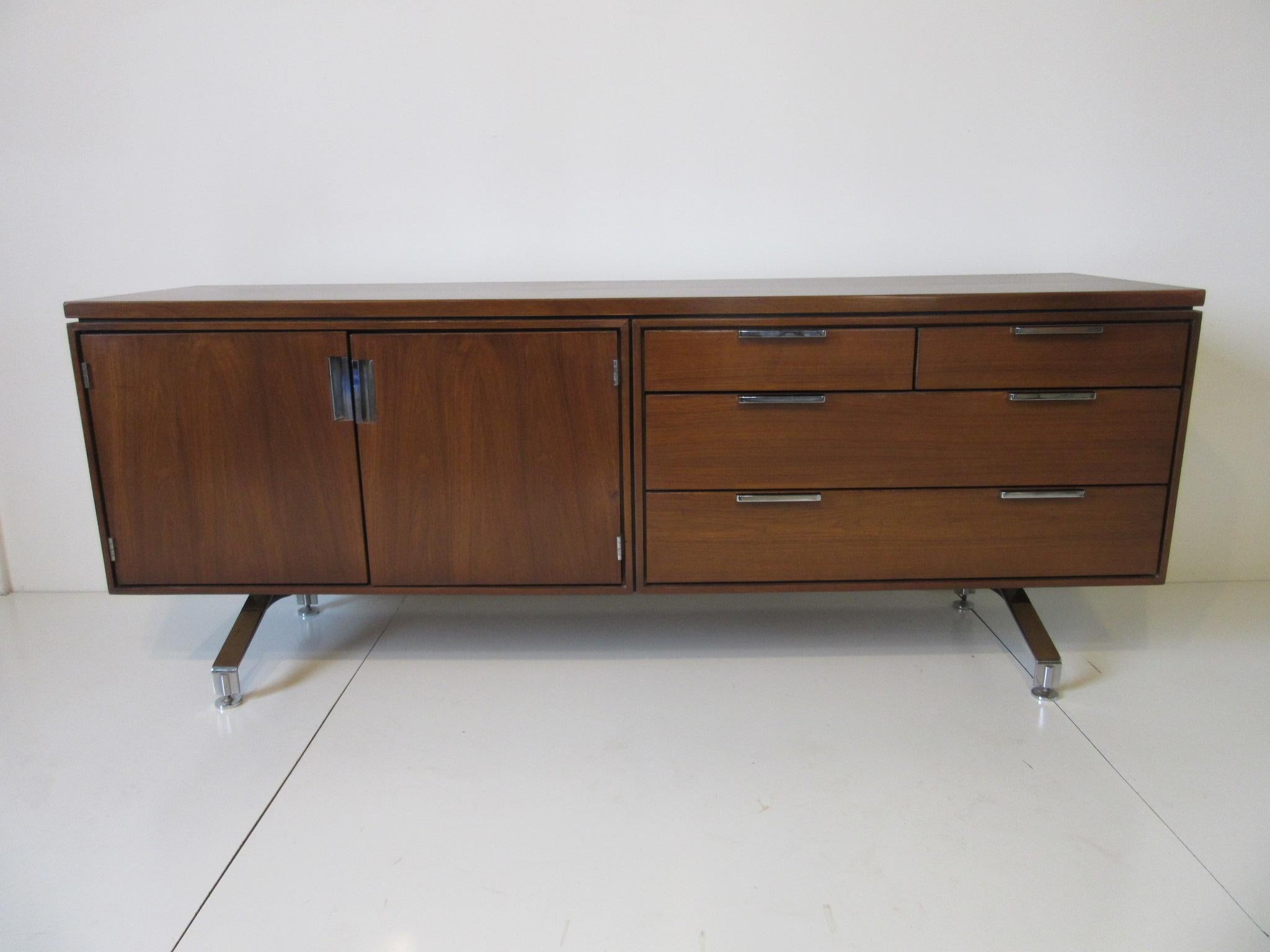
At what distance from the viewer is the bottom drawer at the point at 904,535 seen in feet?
6.12

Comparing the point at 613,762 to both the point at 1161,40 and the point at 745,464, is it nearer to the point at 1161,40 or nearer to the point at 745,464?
the point at 745,464

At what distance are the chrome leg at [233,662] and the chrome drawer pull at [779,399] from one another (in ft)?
4.05

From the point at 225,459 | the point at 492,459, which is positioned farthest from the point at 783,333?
the point at 225,459

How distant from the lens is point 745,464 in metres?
1.85

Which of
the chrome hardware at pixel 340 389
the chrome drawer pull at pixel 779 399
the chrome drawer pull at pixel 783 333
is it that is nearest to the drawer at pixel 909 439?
the chrome drawer pull at pixel 779 399

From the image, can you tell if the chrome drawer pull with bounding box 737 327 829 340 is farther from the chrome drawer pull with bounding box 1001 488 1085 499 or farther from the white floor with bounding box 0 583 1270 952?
the white floor with bounding box 0 583 1270 952

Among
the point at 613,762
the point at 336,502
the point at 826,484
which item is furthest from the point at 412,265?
the point at 613,762

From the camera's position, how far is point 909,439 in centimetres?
183

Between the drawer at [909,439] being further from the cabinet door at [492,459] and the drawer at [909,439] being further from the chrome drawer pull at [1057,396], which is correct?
the cabinet door at [492,459]

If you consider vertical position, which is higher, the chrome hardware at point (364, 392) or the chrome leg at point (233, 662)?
the chrome hardware at point (364, 392)

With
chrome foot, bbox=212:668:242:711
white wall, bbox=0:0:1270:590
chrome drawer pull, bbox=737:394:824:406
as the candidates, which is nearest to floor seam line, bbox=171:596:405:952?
chrome foot, bbox=212:668:242:711

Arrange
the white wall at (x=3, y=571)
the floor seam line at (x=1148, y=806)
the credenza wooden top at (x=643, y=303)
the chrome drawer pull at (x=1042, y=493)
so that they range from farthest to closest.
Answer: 1. the white wall at (x=3, y=571)
2. the chrome drawer pull at (x=1042, y=493)
3. the credenza wooden top at (x=643, y=303)
4. the floor seam line at (x=1148, y=806)

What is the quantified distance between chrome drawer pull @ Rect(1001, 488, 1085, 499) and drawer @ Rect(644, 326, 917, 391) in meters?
0.32

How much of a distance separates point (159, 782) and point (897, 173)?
2.19 m
